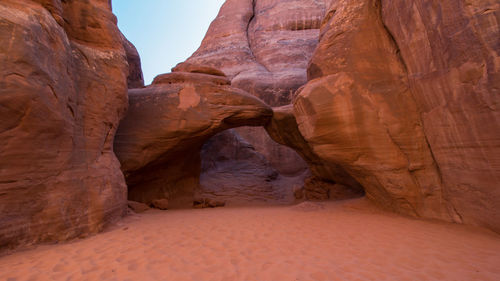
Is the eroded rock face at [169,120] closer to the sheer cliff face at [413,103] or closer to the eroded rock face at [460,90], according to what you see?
the sheer cliff face at [413,103]

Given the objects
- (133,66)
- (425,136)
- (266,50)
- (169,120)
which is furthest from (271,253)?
(266,50)

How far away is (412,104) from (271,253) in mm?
4244

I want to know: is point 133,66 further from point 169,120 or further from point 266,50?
point 266,50

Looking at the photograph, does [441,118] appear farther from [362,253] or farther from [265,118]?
[265,118]

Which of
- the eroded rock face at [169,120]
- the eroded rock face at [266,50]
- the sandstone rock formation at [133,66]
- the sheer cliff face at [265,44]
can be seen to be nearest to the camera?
the eroded rock face at [169,120]

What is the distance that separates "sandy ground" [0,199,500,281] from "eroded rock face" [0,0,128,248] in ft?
1.56

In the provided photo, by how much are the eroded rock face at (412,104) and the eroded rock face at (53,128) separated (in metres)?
4.68

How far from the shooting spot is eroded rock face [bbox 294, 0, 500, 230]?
12.5 feet

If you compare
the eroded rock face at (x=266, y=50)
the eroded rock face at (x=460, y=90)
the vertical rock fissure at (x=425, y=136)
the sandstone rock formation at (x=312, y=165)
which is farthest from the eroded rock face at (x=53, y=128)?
the eroded rock face at (x=266, y=50)

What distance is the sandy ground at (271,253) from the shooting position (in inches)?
100

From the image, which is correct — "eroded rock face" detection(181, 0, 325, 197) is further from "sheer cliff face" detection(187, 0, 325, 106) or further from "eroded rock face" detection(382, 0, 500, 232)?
"eroded rock face" detection(382, 0, 500, 232)

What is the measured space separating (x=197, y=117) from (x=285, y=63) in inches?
395

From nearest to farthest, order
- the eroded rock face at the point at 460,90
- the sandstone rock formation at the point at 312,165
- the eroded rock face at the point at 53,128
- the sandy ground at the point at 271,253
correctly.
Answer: the sandy ground at the point at 271,253 → the eroded rock face at the point at 53,128 → the eroded rock face at the point at 460,90 → the sandstone rock formation at the point at 312,165

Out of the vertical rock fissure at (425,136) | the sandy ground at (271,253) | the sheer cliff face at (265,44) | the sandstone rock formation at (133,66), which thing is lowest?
the sandy ground at (271,253)
